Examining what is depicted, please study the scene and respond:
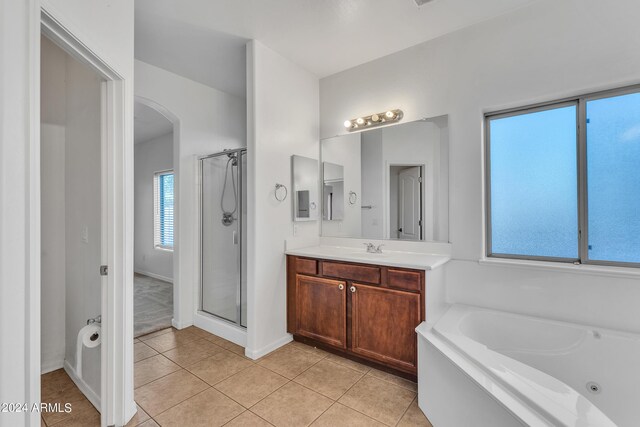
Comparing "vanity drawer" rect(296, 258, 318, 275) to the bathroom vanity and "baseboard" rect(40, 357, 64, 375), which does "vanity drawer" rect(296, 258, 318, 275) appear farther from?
"baseboard" rect(40, 357, 64, 375)

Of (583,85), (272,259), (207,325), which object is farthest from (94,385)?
(583,85)

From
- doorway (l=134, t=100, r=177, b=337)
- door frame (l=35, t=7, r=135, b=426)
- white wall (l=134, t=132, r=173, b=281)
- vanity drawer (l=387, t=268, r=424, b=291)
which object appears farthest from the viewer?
white wall (l=134, t=132, r=173, b=281)

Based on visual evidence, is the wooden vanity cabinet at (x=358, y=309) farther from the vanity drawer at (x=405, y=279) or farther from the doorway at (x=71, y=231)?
the doorway at (x=71, y=231)

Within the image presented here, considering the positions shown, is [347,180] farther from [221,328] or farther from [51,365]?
[51,365]

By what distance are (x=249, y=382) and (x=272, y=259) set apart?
100cm

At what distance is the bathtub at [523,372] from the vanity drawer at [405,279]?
27cm

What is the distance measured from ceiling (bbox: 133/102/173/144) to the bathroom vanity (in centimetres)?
308

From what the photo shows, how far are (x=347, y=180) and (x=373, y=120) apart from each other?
65 cm

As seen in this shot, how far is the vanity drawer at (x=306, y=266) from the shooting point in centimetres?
261

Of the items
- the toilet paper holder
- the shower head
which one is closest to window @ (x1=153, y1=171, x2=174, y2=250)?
the shower head

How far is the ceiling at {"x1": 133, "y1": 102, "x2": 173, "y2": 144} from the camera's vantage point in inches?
164

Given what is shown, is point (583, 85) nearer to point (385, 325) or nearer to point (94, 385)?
point (385, 325)

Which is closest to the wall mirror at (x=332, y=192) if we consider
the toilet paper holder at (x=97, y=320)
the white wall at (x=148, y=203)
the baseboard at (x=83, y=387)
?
the toilet paper holder at (x=97, y=320)

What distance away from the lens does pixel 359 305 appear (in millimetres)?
2338
